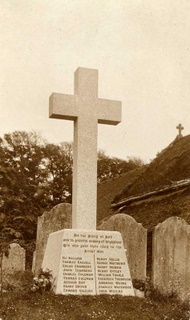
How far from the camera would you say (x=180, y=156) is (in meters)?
16.9

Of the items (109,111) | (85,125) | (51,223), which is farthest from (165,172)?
(85,125)

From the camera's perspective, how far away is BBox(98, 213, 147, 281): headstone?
11.0m

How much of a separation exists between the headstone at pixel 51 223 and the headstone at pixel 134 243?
1497mm

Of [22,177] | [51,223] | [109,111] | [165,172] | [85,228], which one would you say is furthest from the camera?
[22,177]

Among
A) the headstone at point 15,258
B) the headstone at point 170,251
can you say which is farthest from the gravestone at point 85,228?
the headstone at point 15,258

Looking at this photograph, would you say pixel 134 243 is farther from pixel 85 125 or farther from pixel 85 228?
pixel 85 125

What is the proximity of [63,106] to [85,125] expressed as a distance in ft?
1.55

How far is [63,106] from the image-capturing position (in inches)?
357

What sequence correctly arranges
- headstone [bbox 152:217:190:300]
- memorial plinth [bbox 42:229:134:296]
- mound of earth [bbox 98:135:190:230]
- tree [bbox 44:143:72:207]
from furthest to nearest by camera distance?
tree [bbox 44:143:72:207], mound of earth [bbox 98:135:190:230], headstone [bbox 152:217:190:300], memorial plinth [bbox 42:229:134:296]

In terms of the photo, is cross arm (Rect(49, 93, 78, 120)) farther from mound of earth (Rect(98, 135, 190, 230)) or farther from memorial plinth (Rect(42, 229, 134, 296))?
mound of earth (Rect(98, 135, 190, 230))

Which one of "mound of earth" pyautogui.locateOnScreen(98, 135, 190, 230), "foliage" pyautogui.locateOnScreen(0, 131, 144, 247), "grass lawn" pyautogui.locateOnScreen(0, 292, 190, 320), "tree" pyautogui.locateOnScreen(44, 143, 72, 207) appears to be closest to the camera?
"grass lawn" pyautogui.locateOnScreen(0, 292, 190, 320)

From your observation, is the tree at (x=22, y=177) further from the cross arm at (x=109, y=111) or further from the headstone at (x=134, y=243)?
the cross arm at (x=109, y=111)

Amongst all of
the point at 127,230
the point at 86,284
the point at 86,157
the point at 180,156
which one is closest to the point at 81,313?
the point at 86,284

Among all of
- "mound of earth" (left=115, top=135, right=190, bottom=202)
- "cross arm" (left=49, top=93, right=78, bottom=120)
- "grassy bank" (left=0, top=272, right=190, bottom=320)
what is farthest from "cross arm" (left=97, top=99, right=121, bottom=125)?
"mound of earth" (left=115, top=135, right=190, bottom=202)
